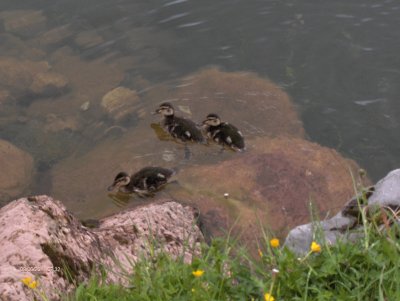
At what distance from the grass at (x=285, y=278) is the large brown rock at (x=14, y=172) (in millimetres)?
4025

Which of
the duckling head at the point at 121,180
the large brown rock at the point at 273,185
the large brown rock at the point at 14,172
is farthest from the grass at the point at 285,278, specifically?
the large brown rock at the point at 14,172

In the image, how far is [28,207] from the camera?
15.0ft

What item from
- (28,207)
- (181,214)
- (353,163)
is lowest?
(353,163)

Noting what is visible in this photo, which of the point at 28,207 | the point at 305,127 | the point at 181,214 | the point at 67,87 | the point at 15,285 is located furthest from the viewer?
the point at 67,87

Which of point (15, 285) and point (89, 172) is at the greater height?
point (15, 285)

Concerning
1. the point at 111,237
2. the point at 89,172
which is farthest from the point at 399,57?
the point at 111,237

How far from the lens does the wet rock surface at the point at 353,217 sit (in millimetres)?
4047

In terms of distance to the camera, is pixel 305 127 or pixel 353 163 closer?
pixel 353 163

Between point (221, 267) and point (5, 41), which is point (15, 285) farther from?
point (5, 41)

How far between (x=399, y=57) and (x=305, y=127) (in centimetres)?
166

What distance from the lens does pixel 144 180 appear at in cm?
653

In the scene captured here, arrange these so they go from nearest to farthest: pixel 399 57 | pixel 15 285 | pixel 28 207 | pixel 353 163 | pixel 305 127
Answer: pixel 15 285 < pixel 28 207 < pixel 353 163 < pixel 305 127 < pixel 399 57

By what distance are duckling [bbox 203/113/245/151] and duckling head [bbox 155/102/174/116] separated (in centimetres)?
47

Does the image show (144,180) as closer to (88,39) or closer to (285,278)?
(285,278)
